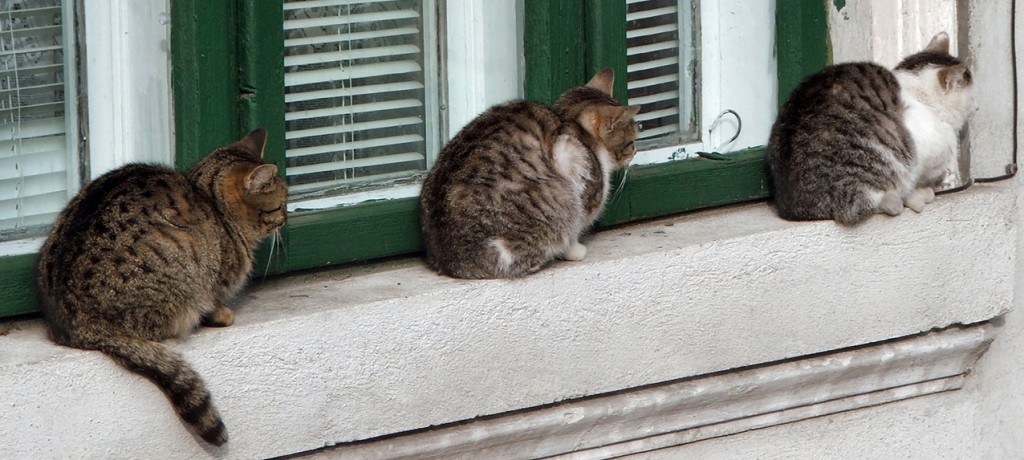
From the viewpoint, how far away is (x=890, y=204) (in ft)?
16.8

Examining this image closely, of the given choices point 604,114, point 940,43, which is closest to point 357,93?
point 604,114

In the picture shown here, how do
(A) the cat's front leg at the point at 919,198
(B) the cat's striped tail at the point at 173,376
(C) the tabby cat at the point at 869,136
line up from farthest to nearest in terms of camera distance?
(A) the cat's front leg at the point at 919,198
(C) the tabby cat at the point at 869,136
(B) the cat's striped tail at the point at 173,376

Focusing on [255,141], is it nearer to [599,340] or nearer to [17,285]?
[17,285]

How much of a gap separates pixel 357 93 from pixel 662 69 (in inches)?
52.1

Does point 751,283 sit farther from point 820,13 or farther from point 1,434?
point 1,434

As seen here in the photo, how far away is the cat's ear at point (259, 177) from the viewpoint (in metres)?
4.13

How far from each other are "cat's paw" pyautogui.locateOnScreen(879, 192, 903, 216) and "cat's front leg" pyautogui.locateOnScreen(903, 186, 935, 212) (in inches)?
3.4

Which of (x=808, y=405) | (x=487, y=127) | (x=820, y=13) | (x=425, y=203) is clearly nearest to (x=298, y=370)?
(x=425, y=203)

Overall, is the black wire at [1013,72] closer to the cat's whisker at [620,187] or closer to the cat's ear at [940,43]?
the cat's ear at [940,43]

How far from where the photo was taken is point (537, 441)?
4.60 metres

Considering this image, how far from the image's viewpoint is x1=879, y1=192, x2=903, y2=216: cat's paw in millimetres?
5125

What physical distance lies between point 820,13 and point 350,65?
6.30 ft

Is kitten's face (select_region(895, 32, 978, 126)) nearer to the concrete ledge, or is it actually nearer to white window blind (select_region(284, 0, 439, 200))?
the concrete ledge

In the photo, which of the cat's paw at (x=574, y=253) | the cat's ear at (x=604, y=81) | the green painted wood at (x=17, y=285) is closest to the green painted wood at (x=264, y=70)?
the green painted wood at (x=17, y=285)
